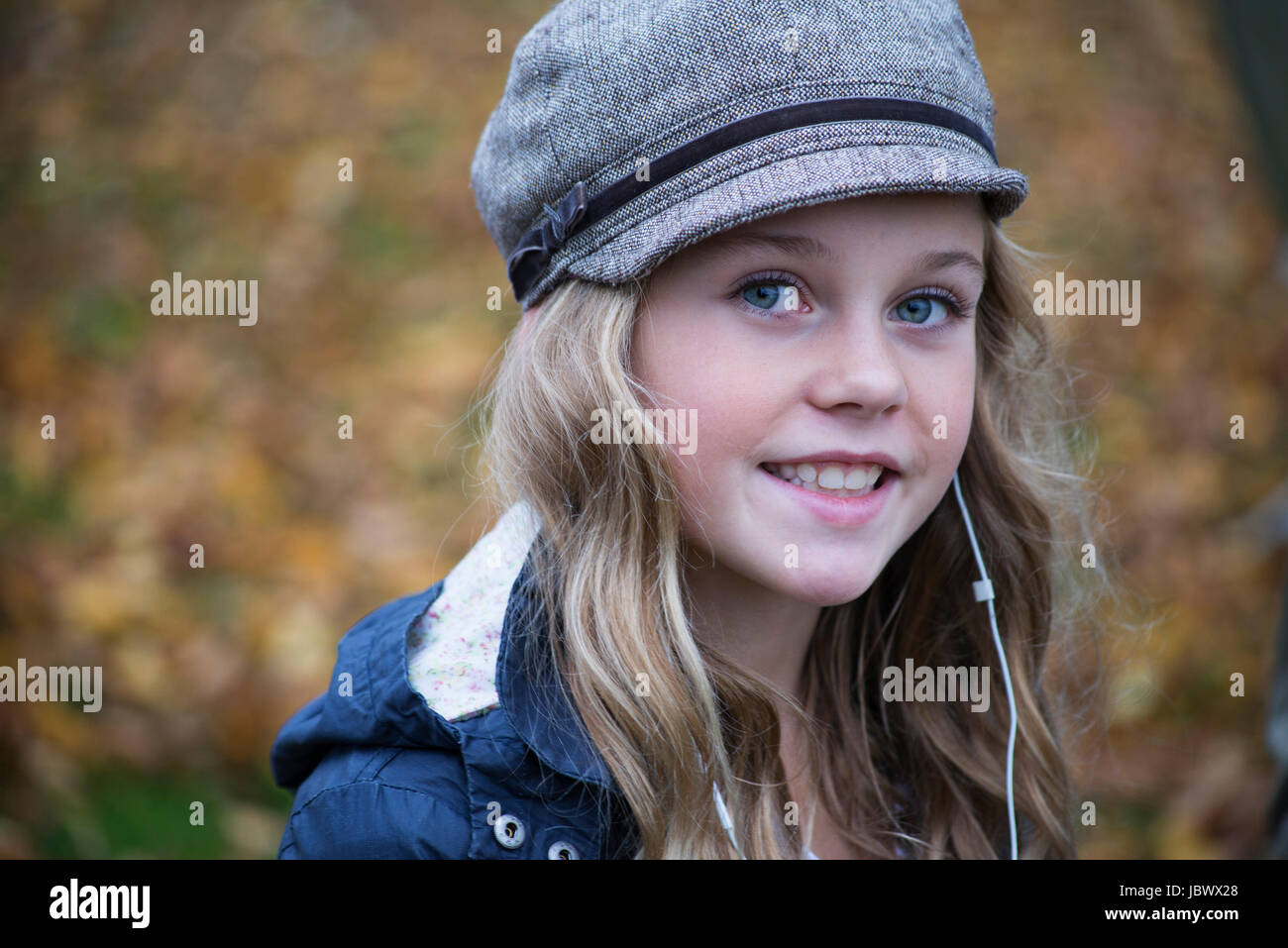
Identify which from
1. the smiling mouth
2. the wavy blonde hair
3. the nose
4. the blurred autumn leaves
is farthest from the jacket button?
the blurred autumn leaves

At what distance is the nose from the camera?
152cm

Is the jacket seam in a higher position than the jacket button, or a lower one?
higher

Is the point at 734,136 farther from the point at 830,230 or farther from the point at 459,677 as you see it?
the point at 459,677

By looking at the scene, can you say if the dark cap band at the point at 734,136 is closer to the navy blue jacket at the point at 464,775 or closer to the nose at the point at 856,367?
the nose at the point at 856,367

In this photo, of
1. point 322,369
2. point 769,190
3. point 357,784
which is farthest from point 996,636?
point 322,369

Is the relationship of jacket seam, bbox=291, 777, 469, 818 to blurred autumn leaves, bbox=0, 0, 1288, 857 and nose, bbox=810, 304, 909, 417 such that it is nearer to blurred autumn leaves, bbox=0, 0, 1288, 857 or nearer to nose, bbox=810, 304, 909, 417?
nose, bbox=810, 304, 909, 417

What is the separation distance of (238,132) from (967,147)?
557cm

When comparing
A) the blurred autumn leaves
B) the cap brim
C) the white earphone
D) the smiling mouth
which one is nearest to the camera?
the cap brim

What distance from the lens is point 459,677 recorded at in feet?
5.28

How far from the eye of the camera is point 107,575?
13.4 feet

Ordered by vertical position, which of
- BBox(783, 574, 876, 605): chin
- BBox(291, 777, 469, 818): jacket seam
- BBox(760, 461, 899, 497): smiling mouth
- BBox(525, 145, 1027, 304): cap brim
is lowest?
BBox(291, 777, 469, 818): jacket seam

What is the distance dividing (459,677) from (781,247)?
729 mm
